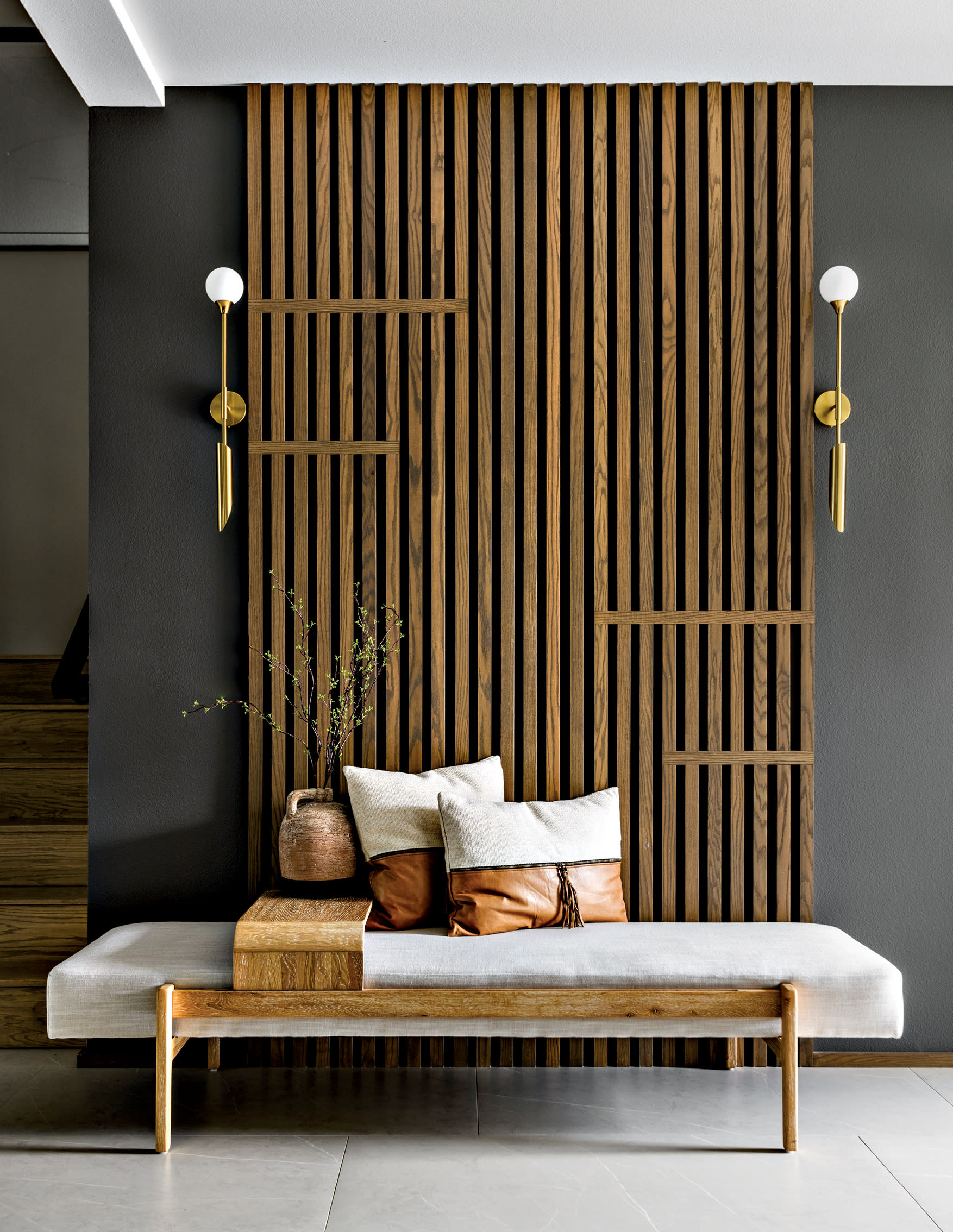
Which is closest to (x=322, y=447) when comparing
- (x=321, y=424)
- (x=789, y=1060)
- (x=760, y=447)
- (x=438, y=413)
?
(x=321, y=424)

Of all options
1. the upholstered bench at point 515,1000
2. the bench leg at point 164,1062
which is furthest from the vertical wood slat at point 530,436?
the bench leg at point 164,1062

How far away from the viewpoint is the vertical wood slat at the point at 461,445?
3740 mm

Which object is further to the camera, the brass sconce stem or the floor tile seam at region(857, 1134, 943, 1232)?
the brass sconce stem

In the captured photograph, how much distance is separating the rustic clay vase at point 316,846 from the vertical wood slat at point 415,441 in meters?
0.40

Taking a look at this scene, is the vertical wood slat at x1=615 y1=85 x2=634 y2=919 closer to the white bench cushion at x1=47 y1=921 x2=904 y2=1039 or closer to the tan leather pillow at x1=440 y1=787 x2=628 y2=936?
the tan leather pillow at x1=440 y1=787 x2=628 y2=936

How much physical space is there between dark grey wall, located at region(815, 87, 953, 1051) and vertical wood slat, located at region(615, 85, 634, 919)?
0.70 m

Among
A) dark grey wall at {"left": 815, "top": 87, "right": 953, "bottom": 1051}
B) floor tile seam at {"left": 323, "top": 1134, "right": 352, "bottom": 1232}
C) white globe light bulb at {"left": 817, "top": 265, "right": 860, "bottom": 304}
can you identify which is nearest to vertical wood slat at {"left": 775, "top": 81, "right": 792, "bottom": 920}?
dark grey wall at {"left": 815, "top": 87, "right": 953, "bottom": 1051}

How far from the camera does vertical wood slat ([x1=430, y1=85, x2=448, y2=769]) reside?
148 inches

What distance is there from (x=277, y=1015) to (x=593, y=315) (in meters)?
2.62

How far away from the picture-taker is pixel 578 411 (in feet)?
12.4

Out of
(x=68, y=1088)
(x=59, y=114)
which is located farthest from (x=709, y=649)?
(x=59, y=114)

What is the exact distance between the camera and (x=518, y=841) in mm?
3359

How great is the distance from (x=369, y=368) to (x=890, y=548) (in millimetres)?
2042

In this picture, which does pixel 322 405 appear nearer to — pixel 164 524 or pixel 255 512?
pixel 255 512
